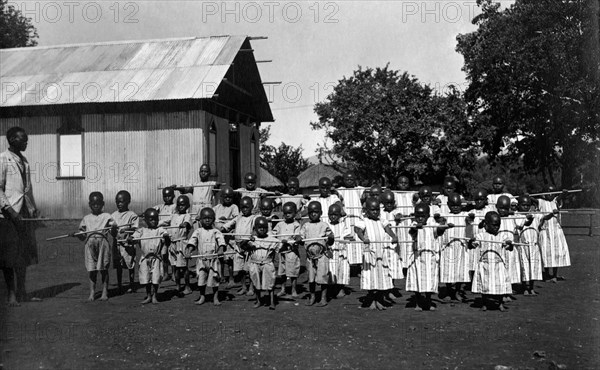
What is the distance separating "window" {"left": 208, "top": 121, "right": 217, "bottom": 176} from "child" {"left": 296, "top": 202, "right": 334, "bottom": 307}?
40.5 feet

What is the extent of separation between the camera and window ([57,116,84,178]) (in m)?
21.3

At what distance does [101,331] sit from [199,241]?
2438 mm

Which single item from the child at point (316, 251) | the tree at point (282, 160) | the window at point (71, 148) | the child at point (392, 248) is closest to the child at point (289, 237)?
the child at point (316, 251)

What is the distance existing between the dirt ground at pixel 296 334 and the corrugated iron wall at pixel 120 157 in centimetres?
1106

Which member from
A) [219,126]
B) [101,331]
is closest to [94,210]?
[101,331]

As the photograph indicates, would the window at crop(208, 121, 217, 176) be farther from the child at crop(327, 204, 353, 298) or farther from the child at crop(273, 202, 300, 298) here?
the child at crop(327, 204, 353, 298)

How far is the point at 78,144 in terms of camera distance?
70.1 feet

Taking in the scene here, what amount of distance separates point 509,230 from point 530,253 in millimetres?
1115

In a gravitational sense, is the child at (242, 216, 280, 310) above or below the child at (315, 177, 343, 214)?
below

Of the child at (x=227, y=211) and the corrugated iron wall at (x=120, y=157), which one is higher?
the corrugated iron wall at (x=120, y=157)

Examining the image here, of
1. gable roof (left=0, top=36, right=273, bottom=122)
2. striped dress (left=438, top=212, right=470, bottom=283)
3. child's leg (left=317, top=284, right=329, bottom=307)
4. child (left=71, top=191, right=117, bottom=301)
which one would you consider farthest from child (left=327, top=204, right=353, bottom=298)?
gable roof (left=0, top=36, right=273, bottom=122)

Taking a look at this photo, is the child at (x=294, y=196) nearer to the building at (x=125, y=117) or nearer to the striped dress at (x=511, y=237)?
the striped dress at (x=511, y=237)

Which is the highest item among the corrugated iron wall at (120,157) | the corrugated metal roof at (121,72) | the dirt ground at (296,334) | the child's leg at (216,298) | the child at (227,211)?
the corrugated metal roof at (121,72)

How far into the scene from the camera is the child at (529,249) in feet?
29.9
